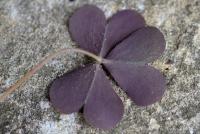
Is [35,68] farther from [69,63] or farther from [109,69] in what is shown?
[109,69]

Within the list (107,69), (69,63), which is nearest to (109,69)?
(107,69)

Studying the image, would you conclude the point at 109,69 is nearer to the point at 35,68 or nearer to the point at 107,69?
the point at 107,69

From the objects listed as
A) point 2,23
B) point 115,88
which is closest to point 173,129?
point 115,88

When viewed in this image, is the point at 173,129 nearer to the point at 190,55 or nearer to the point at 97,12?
Result: the point at 190,55
